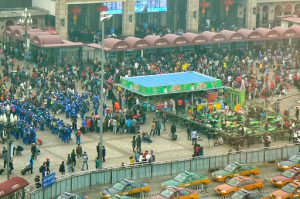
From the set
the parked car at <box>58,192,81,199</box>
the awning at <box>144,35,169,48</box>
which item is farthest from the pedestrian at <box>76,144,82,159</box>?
the awning at <box>144,35,169,48</box>

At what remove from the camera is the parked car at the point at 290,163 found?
2359 inches

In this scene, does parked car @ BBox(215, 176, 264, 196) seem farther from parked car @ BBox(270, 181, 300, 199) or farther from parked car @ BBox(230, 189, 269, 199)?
parked car @ BBox(270, 181, 300, 199)

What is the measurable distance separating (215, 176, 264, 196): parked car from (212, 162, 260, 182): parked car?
4.26ft

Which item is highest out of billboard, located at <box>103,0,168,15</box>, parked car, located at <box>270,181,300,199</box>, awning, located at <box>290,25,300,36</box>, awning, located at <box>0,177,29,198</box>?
billboard, located at <box>103,0,168,15</box>

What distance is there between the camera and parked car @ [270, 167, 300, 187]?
56344 millimetres

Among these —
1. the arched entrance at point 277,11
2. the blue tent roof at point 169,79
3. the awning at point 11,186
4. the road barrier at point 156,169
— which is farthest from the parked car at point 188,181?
the arched entrance at point 277,11

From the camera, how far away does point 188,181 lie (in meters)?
55.3

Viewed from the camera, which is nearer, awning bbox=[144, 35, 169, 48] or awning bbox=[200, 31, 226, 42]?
awning bbox=[144, 35, 169, 48]

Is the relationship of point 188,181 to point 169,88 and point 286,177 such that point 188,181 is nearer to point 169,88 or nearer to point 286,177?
point 286,177

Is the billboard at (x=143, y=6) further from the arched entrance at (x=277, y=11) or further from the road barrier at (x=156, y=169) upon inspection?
the road barrier at (x=156, y=169)

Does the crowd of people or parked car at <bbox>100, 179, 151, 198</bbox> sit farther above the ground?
the crowd of people

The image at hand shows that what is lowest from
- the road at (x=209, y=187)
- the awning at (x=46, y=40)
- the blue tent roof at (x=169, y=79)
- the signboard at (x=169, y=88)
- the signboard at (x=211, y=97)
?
the road at (x=209, y=187)

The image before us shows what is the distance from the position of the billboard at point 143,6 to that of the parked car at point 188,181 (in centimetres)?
5162

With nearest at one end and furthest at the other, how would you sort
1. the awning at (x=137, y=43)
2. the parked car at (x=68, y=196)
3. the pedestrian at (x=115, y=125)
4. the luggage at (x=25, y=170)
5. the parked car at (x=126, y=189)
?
the parked car at (x=68, y=196)
the parked car at (x=126, y=189)
the luggage at (x=25, y=170)
the pedestrian at (x=115, y=125)
the awning at (x=137, y=43)
